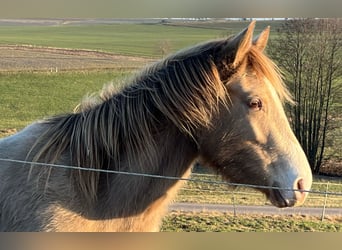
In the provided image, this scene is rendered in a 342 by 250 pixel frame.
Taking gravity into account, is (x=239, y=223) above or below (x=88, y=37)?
above

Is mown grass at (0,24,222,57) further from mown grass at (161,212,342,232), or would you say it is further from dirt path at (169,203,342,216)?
mown grass at (161,212,342,232)

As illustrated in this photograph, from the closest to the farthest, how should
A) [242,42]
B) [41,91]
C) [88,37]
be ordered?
[242,42] < [41,91] < [88,37]

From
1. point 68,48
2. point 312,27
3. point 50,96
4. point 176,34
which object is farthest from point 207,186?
point 68,48

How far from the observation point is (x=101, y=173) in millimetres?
2629

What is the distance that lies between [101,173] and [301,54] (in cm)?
1801

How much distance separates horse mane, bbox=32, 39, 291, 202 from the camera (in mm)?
2543

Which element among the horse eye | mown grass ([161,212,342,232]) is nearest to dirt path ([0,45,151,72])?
mown grass ([161,212,342,232])

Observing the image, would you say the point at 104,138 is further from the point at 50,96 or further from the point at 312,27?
the point at 50,96

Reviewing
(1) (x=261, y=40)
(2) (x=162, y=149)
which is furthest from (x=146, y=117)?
(1) (x=261, y=40)

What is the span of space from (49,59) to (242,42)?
24568 millimetres

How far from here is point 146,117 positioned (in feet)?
8.63

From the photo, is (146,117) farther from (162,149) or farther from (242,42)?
(242,42)

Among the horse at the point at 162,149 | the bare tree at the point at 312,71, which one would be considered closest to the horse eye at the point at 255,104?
the horse at the point at 162,149

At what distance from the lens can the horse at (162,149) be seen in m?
2.51
